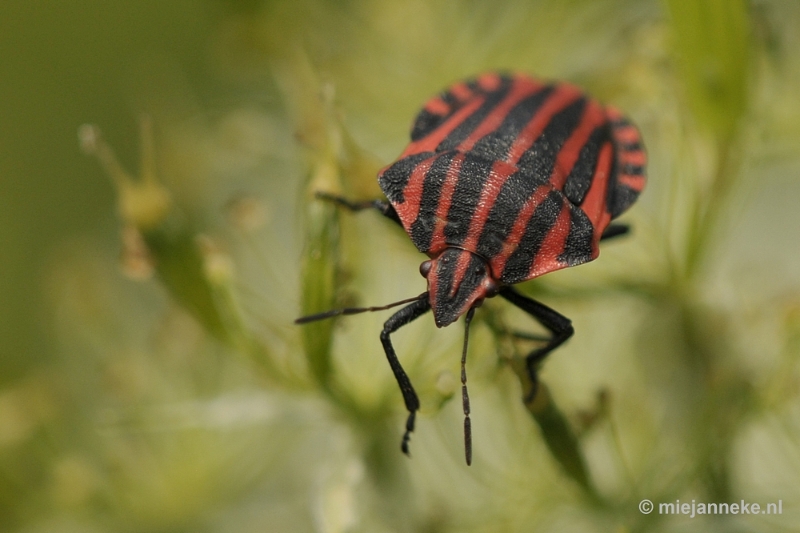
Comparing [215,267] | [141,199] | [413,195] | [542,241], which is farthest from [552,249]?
[141,199]

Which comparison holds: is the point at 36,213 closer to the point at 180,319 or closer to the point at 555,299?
the point at 180,319

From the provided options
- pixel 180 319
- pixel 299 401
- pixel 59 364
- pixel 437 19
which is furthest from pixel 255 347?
pixel 437 19

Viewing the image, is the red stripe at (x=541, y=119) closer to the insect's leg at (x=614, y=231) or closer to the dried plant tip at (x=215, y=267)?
the insect's leg at (x=614, y=231)

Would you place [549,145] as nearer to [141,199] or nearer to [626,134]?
[626,134]

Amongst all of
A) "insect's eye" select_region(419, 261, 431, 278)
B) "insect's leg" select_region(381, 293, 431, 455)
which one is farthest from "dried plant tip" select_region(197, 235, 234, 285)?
"insect's eye" select_region(419, 261, 431, 278)

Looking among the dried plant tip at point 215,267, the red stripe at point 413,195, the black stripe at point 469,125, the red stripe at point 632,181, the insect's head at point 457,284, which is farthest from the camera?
the dried plant tip at point 215,267

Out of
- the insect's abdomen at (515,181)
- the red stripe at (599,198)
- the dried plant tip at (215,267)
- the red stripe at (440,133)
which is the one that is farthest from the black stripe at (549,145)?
the dried plant tip at (215,267)
